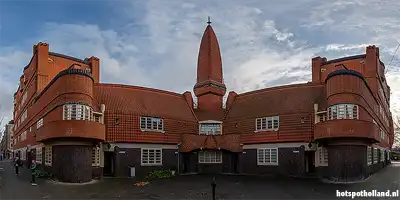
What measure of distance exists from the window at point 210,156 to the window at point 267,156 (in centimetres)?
482

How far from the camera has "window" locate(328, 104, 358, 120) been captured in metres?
27.2

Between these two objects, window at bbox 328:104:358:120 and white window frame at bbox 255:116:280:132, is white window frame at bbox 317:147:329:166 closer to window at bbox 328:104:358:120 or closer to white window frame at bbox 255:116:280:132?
window at bbox 328:104:358:120

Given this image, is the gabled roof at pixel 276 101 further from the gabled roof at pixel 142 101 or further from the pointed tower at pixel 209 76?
the gabled roof at pixel 142 101

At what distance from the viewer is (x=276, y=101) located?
119ft

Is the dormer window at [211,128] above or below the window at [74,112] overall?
below

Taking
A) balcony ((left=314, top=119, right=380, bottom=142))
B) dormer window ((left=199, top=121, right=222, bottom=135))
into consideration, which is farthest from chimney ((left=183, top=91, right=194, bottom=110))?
balcony ((left=314, top=119, right=380, bottom=142))

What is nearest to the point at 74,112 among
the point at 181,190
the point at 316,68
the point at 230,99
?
the point at 181,190

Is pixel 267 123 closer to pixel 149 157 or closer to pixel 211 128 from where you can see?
pixel 211 128

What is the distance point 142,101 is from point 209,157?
30.8 feet

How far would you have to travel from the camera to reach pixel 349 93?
27234 mm

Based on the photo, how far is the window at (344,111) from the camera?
2719cm

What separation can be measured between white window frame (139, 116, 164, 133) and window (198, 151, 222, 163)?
5451mm

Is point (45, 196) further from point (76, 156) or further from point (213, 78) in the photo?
point (213, 78)

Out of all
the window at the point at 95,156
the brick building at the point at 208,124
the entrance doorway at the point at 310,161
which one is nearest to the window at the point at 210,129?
the brick building at the point at 208,124
